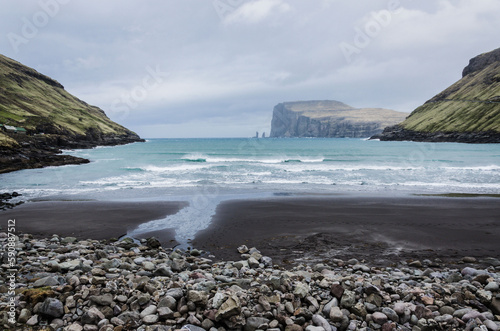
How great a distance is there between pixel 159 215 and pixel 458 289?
13541 millimetres

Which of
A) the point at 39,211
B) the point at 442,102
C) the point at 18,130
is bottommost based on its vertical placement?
the point at 39,211

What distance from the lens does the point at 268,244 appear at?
11.1 metres

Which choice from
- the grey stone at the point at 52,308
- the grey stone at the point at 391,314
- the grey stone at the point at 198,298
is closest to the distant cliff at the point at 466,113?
the grey stone at the point at 391,314

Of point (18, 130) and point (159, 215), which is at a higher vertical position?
point (18, 130)

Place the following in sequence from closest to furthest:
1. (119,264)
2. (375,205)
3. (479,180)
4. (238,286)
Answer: (238,286), (119,264), (375,205), (479,180)

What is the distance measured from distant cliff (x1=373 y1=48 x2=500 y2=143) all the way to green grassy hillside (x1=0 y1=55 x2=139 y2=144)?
15766cm

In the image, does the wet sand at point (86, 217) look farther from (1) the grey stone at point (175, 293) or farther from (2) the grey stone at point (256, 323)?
(2) the grey stone at point (256, 323)

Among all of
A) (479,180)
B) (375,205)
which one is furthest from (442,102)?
(375,205)

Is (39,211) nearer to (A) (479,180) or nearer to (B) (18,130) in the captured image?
(A) (479,180)

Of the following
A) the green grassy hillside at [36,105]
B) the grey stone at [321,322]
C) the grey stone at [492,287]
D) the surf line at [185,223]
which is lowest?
the surf line at [185,223]

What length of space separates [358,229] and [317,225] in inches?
72.4

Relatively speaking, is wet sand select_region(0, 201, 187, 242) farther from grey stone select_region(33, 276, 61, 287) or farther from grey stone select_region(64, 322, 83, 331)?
grey stone select_region(64, 322, 83, 331)

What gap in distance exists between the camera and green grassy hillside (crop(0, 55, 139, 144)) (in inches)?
3565

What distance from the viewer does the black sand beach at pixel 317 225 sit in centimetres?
1034
